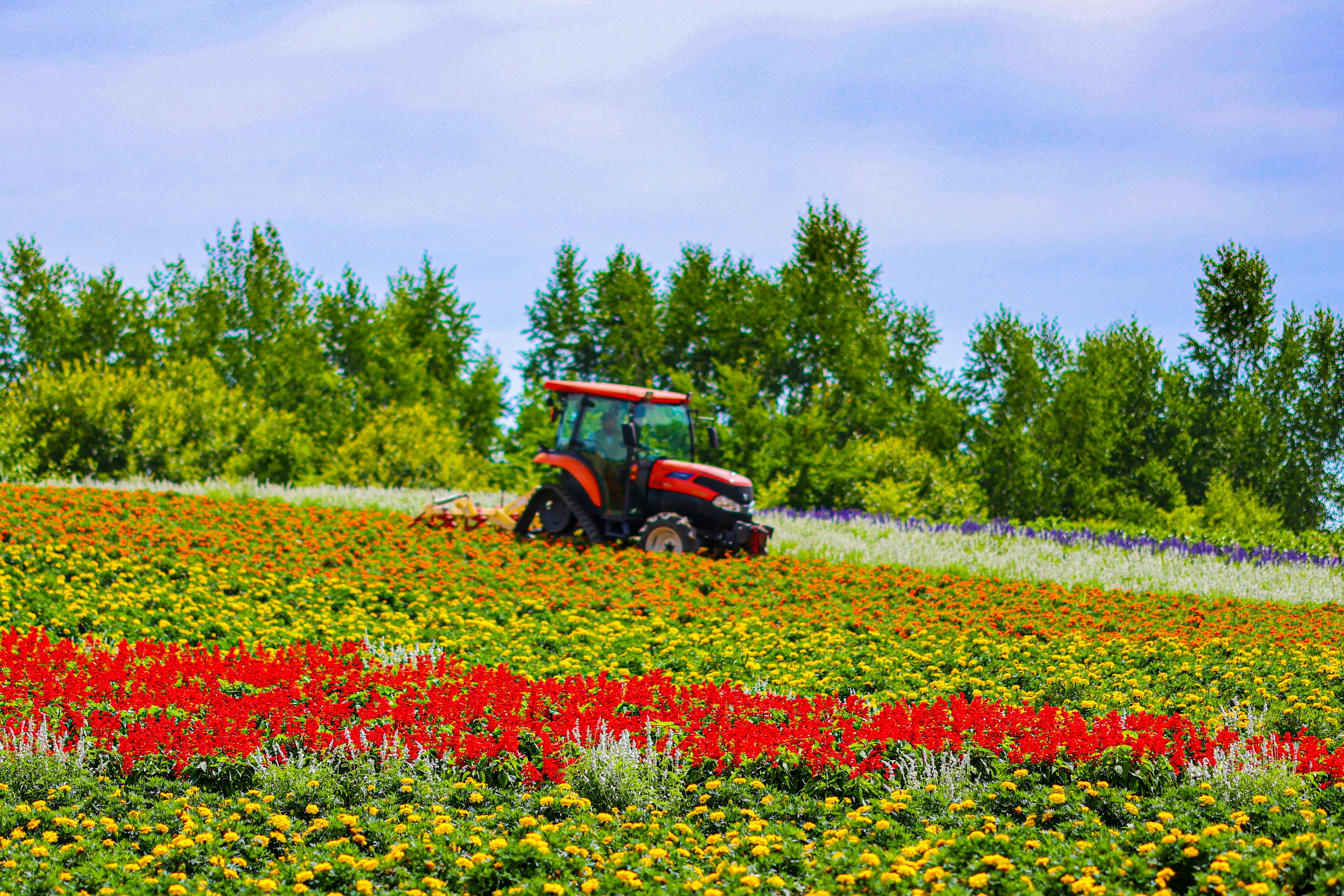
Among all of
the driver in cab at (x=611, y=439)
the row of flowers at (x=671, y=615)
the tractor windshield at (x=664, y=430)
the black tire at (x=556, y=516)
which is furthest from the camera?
the black tire at (x=556, y=516)

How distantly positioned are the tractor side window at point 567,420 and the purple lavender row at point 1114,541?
6.16m

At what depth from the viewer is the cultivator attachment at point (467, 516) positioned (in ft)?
45.8

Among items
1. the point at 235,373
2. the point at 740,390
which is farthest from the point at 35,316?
the point at 740,390

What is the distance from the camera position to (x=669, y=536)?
12367 mm

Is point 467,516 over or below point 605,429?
below

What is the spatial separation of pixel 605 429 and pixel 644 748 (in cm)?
792

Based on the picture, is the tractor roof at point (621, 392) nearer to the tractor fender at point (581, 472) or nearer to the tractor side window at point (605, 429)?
the tractor side window at point (605, 429)

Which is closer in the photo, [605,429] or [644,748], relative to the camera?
[644,748]

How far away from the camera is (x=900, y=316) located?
3722cm

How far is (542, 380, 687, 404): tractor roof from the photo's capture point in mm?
12789

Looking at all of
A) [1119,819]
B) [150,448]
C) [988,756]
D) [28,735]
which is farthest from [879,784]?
[150,448]

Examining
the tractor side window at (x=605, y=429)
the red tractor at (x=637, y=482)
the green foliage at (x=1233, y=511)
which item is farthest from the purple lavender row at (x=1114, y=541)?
the green foliage at (x=1233, y=511)

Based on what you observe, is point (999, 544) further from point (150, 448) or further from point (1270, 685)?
point (150, 448)

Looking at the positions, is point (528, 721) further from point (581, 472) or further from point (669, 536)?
point (581, 472)
